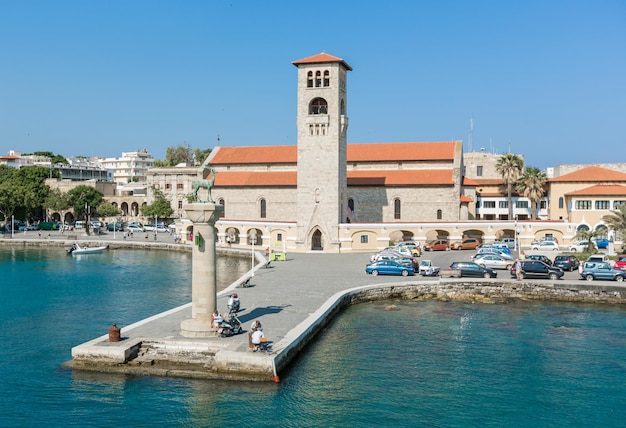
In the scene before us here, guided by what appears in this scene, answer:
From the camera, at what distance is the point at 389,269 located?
141 feet

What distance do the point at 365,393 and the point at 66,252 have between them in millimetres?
59645

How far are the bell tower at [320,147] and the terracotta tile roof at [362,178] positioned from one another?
10.6 meters

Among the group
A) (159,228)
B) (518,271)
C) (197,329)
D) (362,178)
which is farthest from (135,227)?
(197,329)

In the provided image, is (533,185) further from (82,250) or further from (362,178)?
(82,250)

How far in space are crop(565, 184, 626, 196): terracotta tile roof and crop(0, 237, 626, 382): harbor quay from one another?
62.1ft

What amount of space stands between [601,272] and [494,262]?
27.4 feet

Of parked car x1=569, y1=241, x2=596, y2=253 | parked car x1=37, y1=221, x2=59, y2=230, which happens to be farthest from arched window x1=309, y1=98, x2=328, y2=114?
parked car x1=37, y1=221, x2=59, y2=230

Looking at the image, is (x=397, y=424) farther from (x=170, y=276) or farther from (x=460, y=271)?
(x=170, y=276)

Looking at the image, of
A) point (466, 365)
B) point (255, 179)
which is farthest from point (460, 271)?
point (255, 179)

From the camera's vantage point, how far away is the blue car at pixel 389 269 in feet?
140

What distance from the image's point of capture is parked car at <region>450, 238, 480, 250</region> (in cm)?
6147

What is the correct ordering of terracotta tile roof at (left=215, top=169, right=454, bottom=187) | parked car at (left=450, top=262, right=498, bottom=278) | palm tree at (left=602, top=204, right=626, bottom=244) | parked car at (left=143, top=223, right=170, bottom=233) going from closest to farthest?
parked car at (left=450, top=262, right=498, bottom=278), palm tree at (left=602, top=204, right=626, bottom=244), terracotta tile roof at (left=215, top=169, right=454, bottom=187), parked car at (left=143, top=223, right=170, bottom=233)

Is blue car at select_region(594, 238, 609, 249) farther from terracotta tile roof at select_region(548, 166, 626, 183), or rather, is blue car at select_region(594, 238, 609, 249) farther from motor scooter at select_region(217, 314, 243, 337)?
motor scooter at select_region(217, 314, 243, 337)

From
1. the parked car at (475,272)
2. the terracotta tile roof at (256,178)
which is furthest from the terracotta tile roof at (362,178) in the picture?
the parked car at (475,272)
